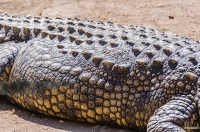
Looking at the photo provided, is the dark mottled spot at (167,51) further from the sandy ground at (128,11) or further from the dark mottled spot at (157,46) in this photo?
the sandy ground at (128,11)

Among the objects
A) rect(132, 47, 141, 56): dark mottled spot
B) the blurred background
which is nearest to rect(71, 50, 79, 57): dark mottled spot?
rect(132, 47, 141, 56): dark mottled spot

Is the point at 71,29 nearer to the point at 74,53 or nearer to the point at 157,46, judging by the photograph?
the point at 74,53

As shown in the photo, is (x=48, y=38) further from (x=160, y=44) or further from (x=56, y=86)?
(x=160, y=44)

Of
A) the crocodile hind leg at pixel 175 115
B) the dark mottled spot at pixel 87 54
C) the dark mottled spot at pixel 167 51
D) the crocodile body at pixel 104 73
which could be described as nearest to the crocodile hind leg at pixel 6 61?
the crocodile body at pixel 104 73

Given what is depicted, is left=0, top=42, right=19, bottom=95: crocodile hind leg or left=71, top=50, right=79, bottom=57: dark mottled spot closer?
left=71, top=50, right=79, bottom=57: dark mottled spot

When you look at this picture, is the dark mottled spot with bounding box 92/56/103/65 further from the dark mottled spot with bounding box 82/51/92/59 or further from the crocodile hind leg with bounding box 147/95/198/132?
the crocodile hind leg with bounding box 147/95/198/132

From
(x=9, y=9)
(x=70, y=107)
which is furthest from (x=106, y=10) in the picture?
(x=70, y=107)

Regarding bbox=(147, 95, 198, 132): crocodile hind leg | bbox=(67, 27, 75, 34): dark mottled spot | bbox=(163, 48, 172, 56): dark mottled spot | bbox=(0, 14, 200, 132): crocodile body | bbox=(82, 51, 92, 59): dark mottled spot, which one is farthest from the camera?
bbox=(67, 27, 75, 34): dark mottled spot
